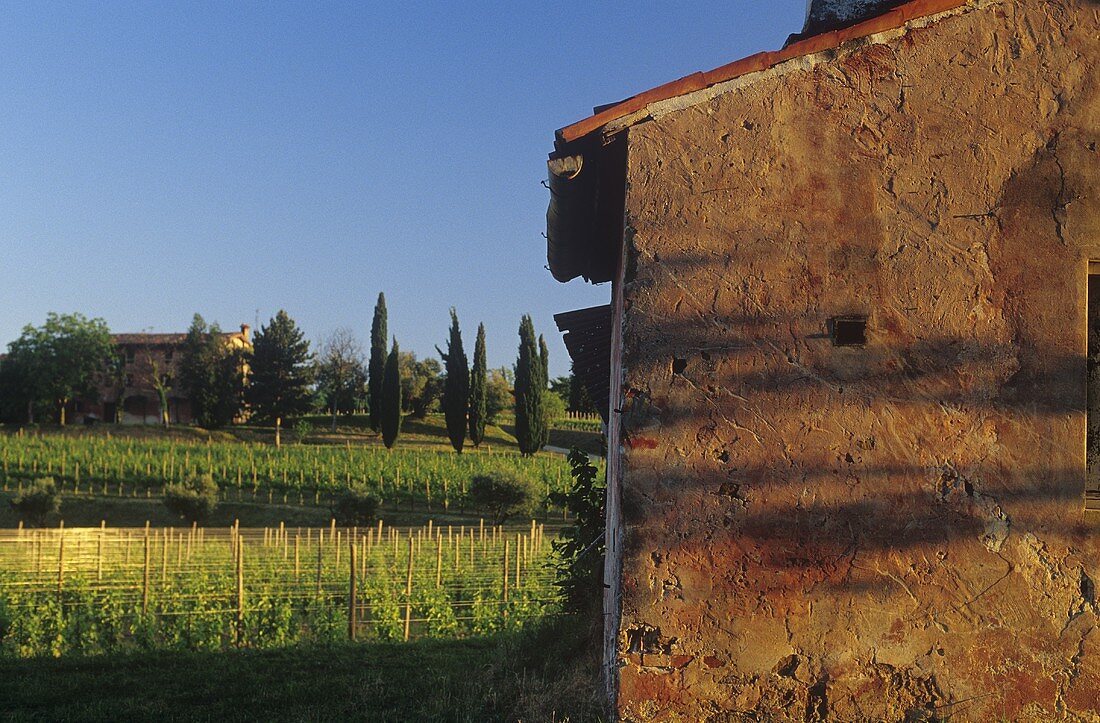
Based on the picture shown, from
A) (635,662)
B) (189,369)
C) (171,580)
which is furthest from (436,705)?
(189,369)

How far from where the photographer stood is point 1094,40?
4.91 metres

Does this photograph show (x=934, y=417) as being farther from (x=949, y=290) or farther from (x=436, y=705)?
(x=436, y=705)

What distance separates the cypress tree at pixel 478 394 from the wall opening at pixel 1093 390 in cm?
→ 4750

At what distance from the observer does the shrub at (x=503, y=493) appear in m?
33.7

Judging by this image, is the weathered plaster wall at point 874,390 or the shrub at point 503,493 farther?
the shrub at point 503,493

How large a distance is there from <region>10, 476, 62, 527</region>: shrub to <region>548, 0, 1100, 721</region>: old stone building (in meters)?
30.3

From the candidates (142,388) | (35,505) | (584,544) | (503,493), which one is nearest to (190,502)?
(35,505)

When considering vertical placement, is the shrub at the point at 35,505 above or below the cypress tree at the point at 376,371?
below

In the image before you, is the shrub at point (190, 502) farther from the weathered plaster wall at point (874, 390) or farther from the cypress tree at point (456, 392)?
the weathered plaster wall at point (874, 390)

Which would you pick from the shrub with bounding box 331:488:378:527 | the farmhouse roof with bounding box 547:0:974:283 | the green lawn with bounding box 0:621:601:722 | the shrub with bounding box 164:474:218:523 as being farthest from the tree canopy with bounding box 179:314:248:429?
the farmhouse roof with bounding box 547:0:974:283

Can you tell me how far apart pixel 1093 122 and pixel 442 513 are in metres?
33.1

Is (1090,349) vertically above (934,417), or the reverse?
(1090,349)

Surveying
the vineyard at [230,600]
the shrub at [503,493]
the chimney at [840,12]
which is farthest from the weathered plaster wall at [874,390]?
the shrub at [503,493]

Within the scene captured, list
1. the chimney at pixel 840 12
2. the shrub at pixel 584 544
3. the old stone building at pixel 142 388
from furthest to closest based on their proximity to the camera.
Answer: the old stone building at pixel 142 388, the shrub at pixel 584 544, the chimney at pixel 840 12
